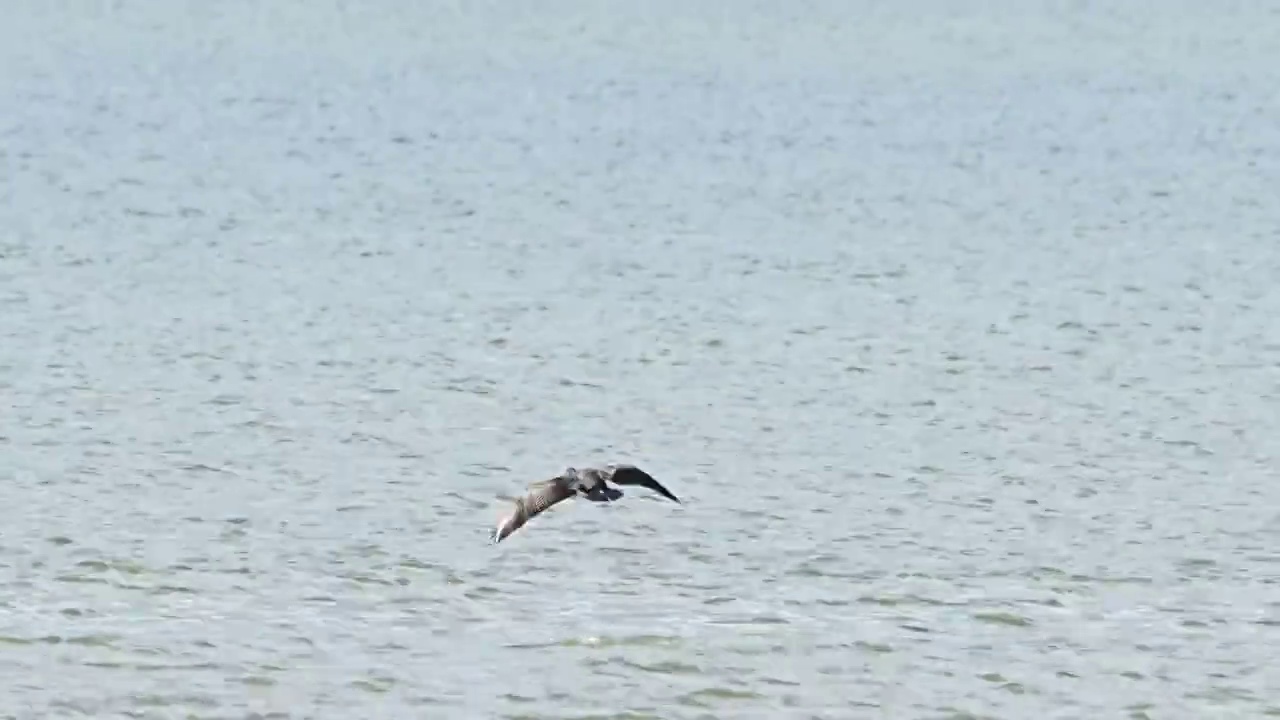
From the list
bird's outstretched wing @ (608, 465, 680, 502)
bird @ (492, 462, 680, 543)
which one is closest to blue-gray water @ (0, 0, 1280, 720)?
bird @ (492, 462, 680, 543)

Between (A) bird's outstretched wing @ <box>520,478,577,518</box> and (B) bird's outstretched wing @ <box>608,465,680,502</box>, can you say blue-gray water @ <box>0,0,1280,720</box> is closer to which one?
(A) bird's outstretched wing @ <box>520,478,577,518</box>

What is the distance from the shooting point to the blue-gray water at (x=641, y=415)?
18641mm

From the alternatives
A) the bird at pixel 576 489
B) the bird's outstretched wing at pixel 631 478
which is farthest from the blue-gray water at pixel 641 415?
the bird's outstretched wing at pixel 631 478

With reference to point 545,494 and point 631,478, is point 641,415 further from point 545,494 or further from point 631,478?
point 631,478

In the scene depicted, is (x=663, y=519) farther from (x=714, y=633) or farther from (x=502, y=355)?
(x=502, y=355)

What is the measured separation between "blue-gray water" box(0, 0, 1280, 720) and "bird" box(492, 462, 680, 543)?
148 centimetres

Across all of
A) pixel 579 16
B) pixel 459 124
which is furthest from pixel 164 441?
pixel 579 16

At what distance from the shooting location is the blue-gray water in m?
18.6

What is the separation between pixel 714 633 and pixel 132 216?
976 inches

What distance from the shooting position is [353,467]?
24.4 m

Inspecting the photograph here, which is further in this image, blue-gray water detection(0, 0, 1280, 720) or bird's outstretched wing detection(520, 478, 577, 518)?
blue-gray water detection(0, 0, 1280, 720)

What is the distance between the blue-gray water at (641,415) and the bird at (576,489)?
1.48m

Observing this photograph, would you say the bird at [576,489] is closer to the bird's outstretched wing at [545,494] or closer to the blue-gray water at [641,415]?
the bird's outstretched wing at [545,494]

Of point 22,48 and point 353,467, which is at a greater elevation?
point 22,48
